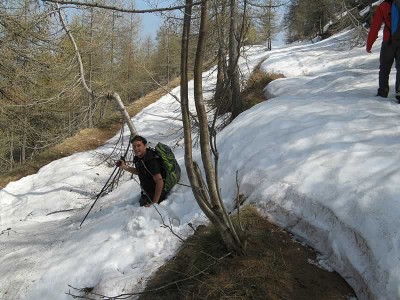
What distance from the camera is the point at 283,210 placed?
143 inches

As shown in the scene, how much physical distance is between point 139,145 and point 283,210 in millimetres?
2434

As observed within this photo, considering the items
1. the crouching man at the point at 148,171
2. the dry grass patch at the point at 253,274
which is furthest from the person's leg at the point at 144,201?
the dry grass patch at the point at 253,274

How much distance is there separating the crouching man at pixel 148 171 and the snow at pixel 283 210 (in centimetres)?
22

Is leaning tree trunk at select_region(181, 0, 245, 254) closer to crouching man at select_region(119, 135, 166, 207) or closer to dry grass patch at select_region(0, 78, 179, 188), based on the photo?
crouching man at select_region(119, 135, 166, 207)

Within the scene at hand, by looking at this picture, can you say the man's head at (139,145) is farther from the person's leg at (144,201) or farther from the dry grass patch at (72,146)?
the dry grass patch at (72,146)

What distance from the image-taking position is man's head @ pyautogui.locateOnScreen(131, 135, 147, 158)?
5.20 metres

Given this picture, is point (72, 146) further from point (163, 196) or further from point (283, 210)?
point (283, 210)

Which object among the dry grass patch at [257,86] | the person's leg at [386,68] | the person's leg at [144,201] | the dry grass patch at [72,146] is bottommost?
the dry grass patch at [72,146]

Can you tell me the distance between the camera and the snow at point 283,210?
2.83 meters

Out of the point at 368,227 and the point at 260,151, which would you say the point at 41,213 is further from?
the point at 368,227

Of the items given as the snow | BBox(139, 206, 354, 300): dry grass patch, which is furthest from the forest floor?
the snow

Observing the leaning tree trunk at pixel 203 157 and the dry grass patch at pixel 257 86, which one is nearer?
the leaning tree trunk at pixel 203 157

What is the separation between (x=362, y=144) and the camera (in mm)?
3871

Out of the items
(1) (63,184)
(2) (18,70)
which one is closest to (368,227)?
(1) (63,184)
